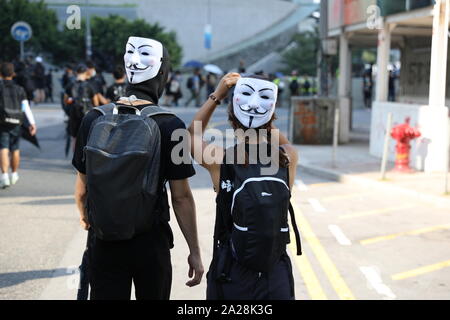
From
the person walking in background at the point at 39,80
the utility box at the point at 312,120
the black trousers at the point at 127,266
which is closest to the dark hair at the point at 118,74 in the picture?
the utility box at the point at 312,120

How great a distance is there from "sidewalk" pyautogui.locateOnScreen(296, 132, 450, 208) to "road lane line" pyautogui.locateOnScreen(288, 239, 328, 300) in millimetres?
3824

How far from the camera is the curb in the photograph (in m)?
10.1

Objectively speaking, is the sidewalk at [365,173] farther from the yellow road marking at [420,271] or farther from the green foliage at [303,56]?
the green foliage at [303,56]

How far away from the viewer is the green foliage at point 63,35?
3850cm

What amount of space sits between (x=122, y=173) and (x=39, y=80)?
29.6 metres

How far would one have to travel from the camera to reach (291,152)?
3.45 m

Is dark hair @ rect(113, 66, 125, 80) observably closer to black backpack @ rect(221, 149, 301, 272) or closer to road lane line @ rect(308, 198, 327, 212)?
road lane line @ rect(308, 198, 327, 212)

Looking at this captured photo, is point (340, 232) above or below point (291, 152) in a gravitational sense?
below

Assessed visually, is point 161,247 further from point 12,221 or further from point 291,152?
point 12,221

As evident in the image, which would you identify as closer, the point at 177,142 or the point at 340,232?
the point at 177,142

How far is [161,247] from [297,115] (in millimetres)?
14672

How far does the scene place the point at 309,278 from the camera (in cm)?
625

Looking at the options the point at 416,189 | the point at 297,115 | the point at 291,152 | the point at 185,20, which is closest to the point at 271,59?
the point at 185,20
